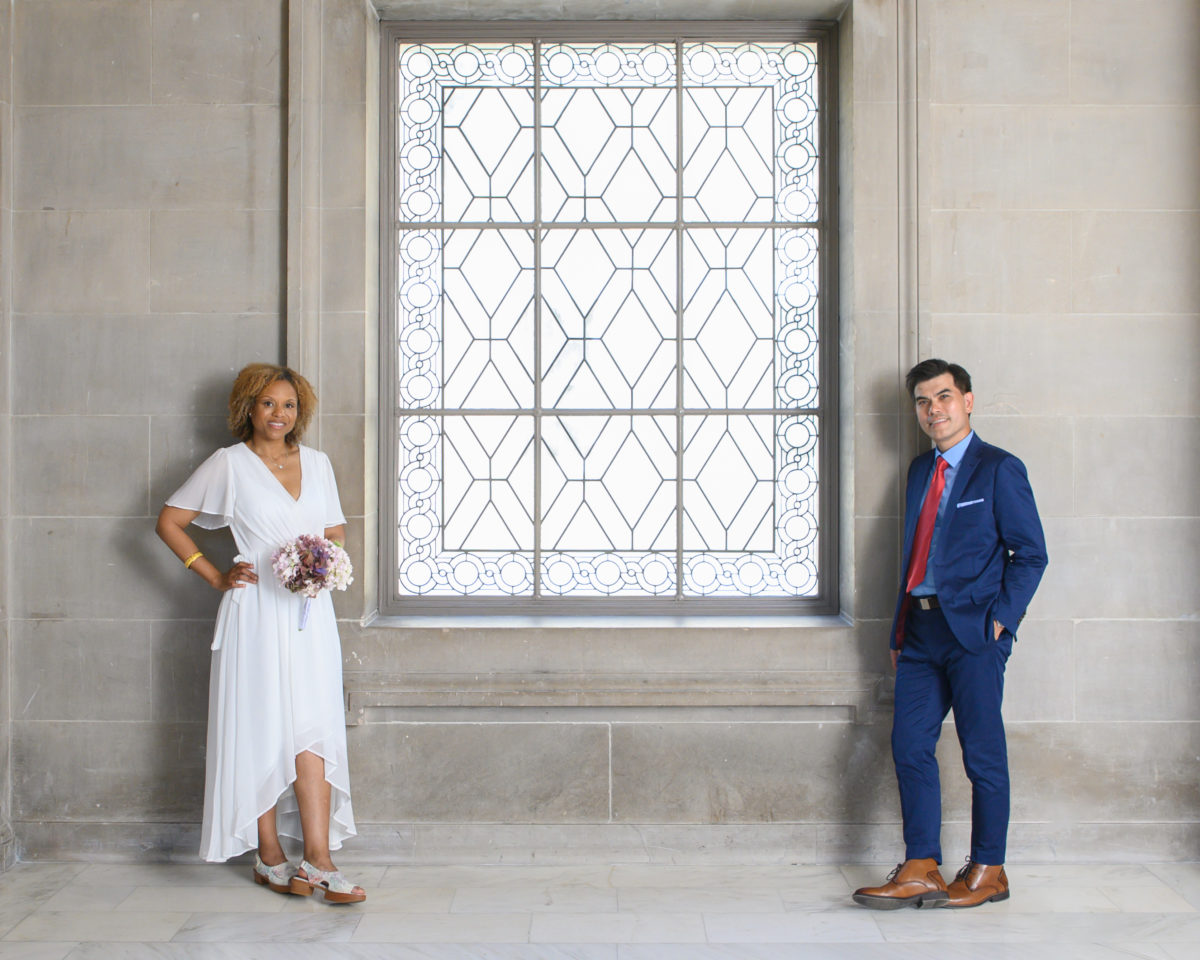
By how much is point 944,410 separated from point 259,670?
248cm

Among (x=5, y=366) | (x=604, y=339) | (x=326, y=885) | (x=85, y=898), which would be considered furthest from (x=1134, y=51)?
(x=85, y=898)

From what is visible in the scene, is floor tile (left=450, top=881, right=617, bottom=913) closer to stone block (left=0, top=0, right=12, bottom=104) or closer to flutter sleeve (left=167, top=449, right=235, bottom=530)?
flutter sleeve (left=167, top=449, right=235, bottom=530)

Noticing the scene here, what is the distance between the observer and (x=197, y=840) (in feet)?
12.8

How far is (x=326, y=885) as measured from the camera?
349cm

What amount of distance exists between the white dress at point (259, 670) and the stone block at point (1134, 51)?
3.22 meters

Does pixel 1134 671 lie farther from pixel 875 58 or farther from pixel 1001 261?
pixel 875 58

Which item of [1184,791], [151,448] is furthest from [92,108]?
[1184,791]

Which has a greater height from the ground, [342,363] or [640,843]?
[342,363]

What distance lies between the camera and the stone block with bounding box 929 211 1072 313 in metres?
3.89

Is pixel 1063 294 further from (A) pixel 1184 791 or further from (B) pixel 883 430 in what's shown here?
(A) pixel 1184 791

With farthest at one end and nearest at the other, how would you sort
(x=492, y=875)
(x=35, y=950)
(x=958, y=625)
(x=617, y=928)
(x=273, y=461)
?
(x=492, y=875) < (x=273, y=461) < (x=958, y=625) < (x=617, y=928) < (x=35, y=950)

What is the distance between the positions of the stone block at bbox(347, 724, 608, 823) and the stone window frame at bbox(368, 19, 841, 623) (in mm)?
472

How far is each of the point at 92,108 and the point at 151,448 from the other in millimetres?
1296

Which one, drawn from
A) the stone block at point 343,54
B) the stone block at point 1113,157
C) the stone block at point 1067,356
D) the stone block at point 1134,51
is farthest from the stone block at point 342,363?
the stone block at point 1134,51
